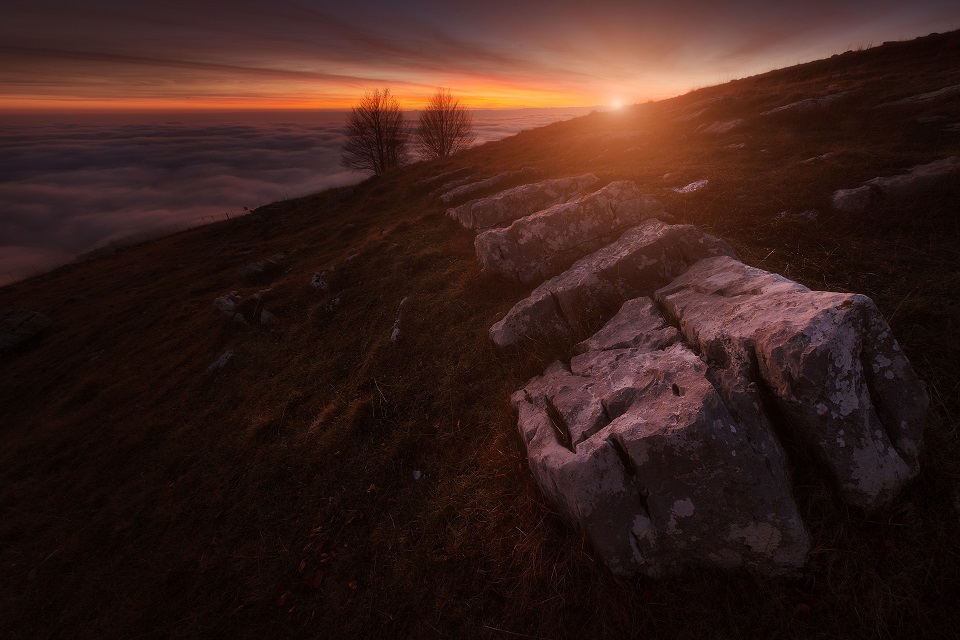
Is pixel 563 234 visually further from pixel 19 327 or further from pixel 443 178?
pixel 19 327

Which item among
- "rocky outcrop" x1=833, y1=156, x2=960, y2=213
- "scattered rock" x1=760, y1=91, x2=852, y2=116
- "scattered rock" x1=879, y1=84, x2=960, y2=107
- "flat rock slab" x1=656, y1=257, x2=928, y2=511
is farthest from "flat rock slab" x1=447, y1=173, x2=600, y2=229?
"scattered rock" x1=879, y1=84, x2=960, y2=107

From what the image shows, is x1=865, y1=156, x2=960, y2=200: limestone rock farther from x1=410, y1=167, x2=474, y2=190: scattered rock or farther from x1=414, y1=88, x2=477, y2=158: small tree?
x1=414, y1=88, x2=477, y2=158: small tree

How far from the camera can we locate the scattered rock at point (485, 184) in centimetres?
1800

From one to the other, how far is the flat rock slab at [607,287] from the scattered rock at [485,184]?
1235 centimetres

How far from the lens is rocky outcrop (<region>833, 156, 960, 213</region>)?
7.84 m

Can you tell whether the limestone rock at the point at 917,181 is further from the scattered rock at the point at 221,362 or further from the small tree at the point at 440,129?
the small tree at the point at 440,129

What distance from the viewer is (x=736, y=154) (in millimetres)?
13625

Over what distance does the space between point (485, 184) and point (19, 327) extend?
3046cm

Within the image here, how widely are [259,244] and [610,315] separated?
27.5 m

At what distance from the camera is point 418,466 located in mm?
6066

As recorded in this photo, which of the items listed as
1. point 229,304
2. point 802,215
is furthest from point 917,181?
point 229,304

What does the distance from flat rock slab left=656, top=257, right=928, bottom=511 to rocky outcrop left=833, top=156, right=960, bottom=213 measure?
662 cm

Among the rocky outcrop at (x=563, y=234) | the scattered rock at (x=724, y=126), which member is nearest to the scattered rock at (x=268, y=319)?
the rocky outcrop at (x=563, y=234)

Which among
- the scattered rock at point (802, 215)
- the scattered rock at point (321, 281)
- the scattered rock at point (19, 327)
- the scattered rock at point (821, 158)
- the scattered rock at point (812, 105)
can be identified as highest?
the scattered rock at point (812, 105)
